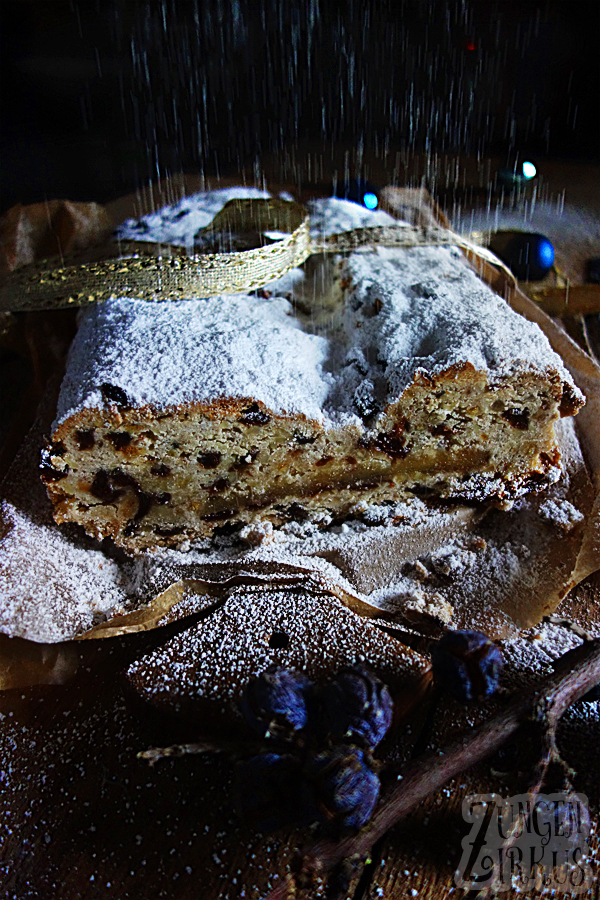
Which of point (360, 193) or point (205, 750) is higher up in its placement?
point (360, 193)

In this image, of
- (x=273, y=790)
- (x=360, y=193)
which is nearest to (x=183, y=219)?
(x=360, y=193)

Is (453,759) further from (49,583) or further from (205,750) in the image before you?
(49,583)

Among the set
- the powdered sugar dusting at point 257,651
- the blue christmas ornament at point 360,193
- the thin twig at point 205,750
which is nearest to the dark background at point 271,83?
the blue christmas ornament at point 360,193

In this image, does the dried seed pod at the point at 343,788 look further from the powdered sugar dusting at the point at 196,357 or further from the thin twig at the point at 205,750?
the powdered sugar dusting at the point at 196,357

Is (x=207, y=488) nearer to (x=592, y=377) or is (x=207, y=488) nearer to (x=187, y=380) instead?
(x=187, y=380)

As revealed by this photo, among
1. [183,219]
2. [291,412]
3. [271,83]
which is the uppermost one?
[271,83]

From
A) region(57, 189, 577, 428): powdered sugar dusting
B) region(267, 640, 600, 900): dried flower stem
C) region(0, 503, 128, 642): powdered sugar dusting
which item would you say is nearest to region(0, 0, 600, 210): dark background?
region(57, 189, 577, 428): powdered sugar dusting

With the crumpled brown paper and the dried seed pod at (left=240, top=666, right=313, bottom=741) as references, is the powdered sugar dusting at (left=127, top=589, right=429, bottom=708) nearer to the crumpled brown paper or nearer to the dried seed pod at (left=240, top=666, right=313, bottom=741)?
the crumpled brown paper
